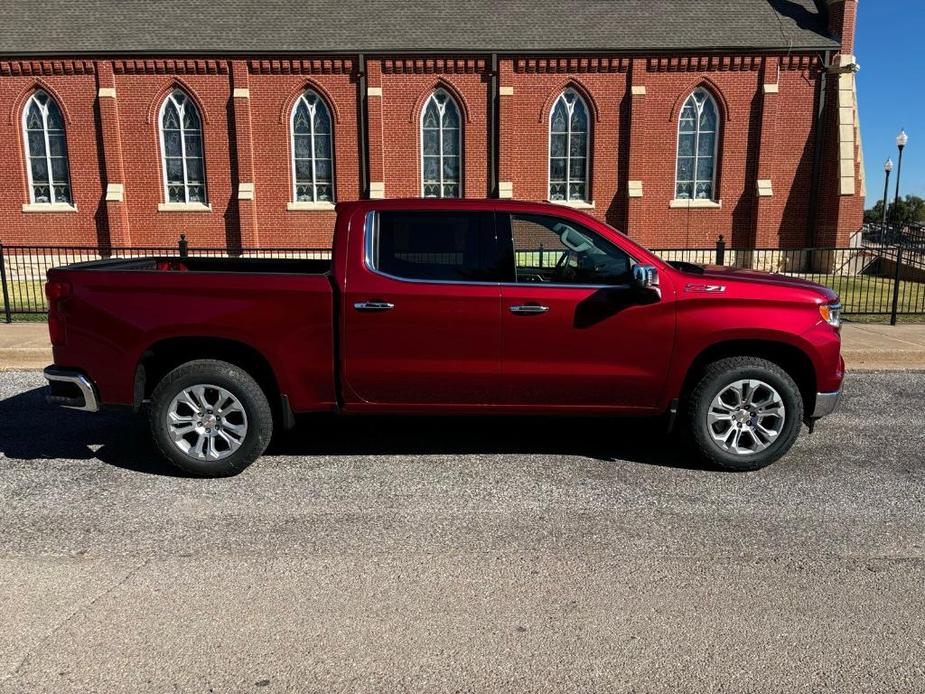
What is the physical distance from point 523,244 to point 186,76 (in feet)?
64.7

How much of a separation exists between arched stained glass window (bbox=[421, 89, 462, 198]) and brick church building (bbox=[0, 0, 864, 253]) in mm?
62

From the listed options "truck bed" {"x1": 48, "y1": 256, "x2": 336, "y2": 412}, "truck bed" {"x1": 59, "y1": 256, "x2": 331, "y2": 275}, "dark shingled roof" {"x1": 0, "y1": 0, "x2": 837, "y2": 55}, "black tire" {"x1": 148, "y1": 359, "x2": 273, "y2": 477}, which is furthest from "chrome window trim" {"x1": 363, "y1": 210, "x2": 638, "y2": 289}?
"dark shingled roof" {"x1": 0, "y1": 0, "x2": 837, "y2": 55}

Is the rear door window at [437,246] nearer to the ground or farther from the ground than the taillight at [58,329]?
farther from the ground

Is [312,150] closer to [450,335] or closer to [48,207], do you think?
[48,207]

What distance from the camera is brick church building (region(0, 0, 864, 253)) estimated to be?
20.7m

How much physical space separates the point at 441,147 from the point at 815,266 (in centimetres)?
1128

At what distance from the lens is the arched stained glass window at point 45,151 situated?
2119 cm

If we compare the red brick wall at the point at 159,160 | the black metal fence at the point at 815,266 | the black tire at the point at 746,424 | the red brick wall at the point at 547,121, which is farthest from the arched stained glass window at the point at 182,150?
the black tire at the point at 746,424

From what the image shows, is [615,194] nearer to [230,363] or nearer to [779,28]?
[779,28]

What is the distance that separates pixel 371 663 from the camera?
8.83 ft

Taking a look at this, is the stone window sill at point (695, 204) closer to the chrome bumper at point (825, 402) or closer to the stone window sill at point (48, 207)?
the chrome bumper at point (825, 402)

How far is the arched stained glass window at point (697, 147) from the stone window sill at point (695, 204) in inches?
10.5

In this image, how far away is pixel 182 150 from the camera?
21406 millimetres

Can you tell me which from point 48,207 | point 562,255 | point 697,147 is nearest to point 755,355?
point 562,255
